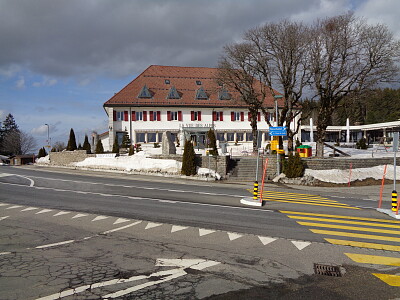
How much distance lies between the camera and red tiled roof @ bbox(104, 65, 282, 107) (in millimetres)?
46469

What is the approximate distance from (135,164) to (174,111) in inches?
761

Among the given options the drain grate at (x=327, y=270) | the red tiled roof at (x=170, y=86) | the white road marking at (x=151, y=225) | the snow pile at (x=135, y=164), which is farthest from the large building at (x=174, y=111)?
the drain grate at (x=327, y=270)

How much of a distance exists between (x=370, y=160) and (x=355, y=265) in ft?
77.0

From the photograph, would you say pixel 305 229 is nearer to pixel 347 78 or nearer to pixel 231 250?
pixel 231 250

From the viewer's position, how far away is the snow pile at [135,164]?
28250mm

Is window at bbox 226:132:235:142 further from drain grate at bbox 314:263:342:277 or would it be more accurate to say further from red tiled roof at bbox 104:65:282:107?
drain grate at bbox 314:263:342:277

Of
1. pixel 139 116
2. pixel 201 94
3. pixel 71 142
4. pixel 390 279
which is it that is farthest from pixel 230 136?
pixel 390 279

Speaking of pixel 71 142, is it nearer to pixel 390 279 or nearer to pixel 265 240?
pixel 265 240

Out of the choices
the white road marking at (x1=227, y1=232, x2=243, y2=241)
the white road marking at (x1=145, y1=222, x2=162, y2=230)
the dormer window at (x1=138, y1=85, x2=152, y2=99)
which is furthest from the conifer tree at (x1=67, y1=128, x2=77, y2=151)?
the white road marking at (x1=227, y1=232, x2=243, y2=241)

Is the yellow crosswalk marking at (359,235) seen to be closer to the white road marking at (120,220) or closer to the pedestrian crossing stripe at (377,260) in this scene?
the pedestrian crossing stripe at (377,260)

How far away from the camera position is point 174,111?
47.7 metres

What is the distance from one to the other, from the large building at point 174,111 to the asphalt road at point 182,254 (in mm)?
32693

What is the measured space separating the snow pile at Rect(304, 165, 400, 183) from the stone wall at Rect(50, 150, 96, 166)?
2286 centimetres

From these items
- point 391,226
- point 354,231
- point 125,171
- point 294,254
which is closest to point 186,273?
point 294,254
